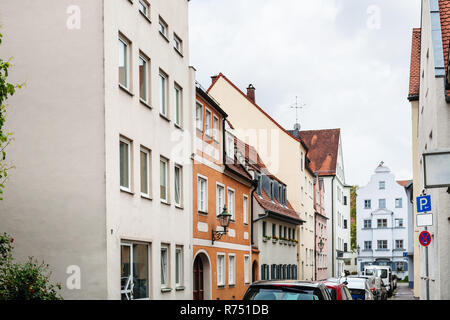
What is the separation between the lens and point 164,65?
21453 mm

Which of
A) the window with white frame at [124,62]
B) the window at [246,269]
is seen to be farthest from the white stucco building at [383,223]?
the window with white frame at [124,62]

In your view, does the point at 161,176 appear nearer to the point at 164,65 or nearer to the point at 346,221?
the point at 164,65

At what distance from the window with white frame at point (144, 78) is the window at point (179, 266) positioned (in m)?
5.40

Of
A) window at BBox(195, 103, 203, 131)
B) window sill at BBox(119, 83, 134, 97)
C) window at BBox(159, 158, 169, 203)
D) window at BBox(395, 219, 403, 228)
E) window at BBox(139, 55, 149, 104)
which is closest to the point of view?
window sill at BBox(119, 83, 134, 97)

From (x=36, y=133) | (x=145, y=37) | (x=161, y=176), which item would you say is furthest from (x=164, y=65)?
(x=36, y=133)

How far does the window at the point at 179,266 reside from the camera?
22.0 metres

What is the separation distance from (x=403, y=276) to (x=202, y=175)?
72576 mm

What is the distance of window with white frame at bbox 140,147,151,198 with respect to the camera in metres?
19.1

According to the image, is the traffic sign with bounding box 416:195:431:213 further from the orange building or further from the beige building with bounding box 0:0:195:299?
the orange building

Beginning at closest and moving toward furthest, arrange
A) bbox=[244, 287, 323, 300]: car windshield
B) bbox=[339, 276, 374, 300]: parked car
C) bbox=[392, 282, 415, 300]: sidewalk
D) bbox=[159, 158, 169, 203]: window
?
bbox=[244, 287, 323, 300]: car windshield, bbox=[159, 158, 169, 203]: window, bbox=[339, 276, 374, 300]: parked car, bbox=[392, 282, 415, 300]: sidewalk

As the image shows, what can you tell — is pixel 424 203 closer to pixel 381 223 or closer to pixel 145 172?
pixel 145 172

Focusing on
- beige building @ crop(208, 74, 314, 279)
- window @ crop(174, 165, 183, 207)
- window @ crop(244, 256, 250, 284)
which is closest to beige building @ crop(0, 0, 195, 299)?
window @ crop(174, 165, 183, 207)

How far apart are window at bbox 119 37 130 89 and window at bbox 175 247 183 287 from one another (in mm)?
6517

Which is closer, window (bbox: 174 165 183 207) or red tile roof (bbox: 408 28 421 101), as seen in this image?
window (bbox: 174 165 183 207)
